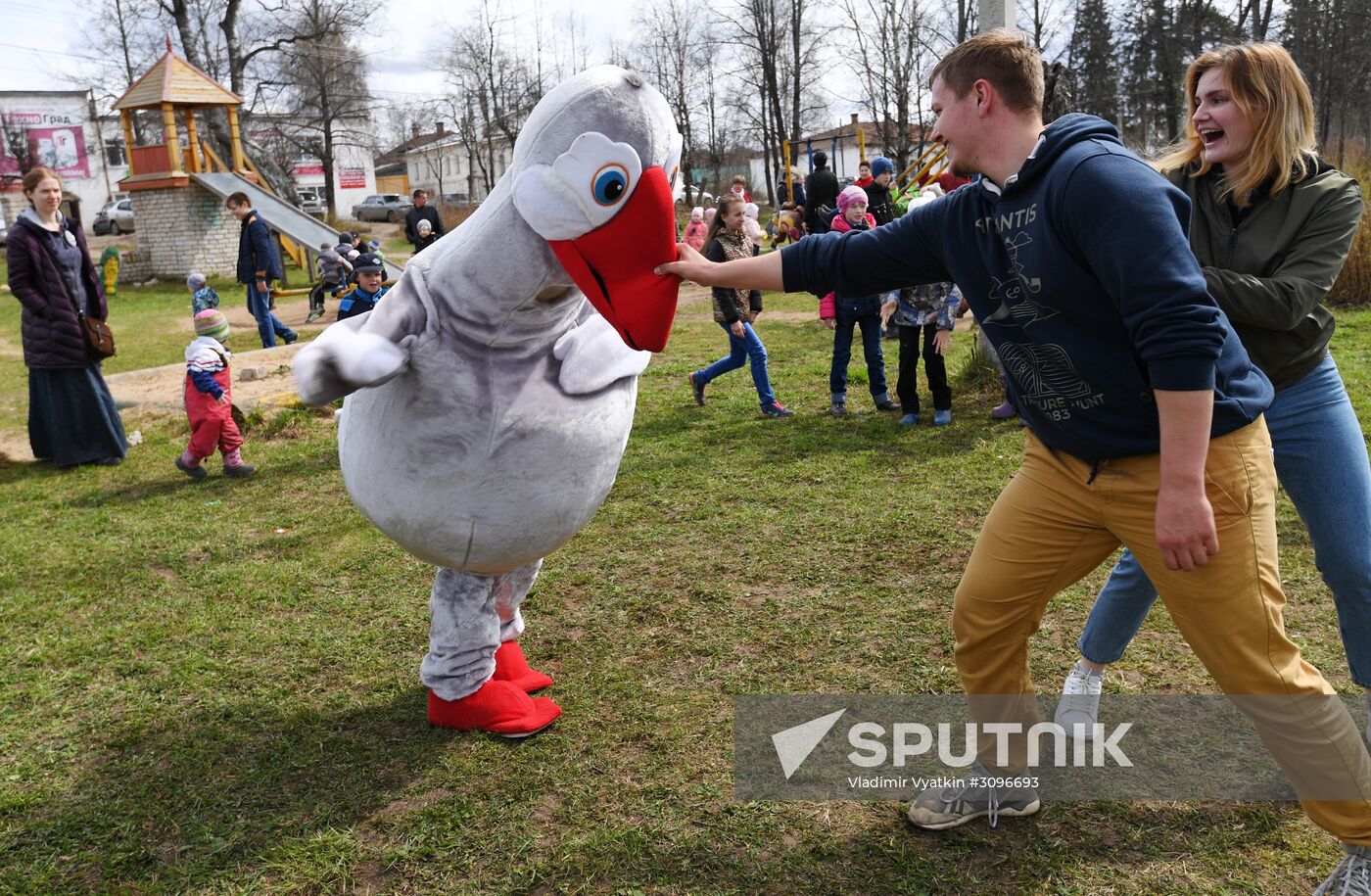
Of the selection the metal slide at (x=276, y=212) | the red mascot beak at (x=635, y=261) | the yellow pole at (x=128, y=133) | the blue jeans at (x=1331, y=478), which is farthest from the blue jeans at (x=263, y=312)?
the yellow pole at (x=128, y=133)

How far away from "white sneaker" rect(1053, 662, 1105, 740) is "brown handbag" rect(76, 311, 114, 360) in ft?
21.7

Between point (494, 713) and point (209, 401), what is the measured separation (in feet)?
14.1

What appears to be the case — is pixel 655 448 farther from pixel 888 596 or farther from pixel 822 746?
pixel 822 746

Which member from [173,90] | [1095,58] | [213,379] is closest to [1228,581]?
[213,379]

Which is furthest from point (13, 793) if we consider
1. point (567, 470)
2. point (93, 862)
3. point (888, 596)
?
point (888, 596)

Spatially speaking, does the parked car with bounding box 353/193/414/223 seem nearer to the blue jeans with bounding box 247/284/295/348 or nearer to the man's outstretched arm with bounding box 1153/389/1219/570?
the blue jeans with bounding box 247/284/295/348

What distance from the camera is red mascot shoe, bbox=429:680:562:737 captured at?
315 cm

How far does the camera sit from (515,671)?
3436 millimetres

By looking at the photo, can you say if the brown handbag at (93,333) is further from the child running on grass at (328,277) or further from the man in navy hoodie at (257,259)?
the child running on grass at (328,277)

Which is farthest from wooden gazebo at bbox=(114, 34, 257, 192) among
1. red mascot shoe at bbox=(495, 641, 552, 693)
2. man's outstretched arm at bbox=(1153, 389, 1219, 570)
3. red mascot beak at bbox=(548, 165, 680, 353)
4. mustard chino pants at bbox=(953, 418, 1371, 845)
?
man's outstretched arm at bbox=(1153, 389, 1219, 570)

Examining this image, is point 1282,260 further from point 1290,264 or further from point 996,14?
point 996,14

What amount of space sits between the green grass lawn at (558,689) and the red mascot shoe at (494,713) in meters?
0.06

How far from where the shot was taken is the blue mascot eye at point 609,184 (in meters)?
2.39

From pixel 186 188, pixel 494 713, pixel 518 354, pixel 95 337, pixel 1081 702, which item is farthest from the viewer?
pixel 186 188
